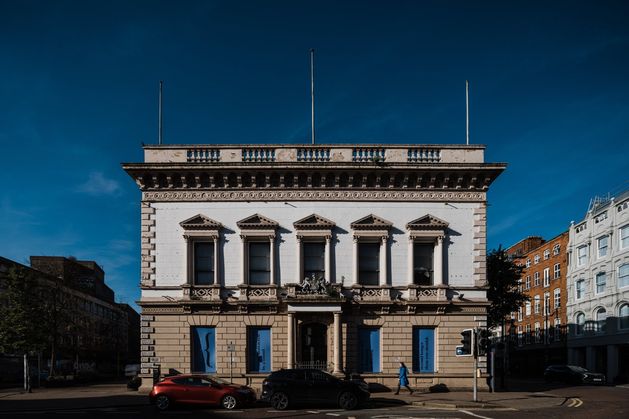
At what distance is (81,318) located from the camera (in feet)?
169

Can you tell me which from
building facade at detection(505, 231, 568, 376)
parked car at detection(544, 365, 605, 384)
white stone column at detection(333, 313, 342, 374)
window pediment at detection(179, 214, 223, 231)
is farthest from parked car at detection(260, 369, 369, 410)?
building facade at detection(505, 231, 568, 376)

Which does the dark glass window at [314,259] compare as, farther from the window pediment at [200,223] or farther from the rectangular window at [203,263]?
the rectangular window at [203,263]

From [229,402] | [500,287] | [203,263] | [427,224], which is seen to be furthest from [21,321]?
[500,287]

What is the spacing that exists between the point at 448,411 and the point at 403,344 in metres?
6.57

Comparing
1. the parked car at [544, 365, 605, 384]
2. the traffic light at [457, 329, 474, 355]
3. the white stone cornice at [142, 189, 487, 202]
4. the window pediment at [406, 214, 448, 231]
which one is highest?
the white stone cornice at [142, 189, 487, 202]

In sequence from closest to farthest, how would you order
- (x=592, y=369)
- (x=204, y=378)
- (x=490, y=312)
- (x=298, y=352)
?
(x=204, y=378)
(x=298, y=352)
(x=490, y=312)
(x=592, y=369)

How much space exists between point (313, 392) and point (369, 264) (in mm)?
8183

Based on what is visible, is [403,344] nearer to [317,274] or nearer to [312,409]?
[317,274]

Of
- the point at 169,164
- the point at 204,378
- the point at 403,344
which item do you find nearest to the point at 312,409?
the point at 204,378

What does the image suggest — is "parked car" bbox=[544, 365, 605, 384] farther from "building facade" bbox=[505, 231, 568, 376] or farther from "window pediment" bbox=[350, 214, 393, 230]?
"window pediment" bbox=[350, 214, 393, 230]

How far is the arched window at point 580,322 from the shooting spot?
47.2 metres

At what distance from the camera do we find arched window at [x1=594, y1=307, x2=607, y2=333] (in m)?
43.6

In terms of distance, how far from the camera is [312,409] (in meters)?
20.2

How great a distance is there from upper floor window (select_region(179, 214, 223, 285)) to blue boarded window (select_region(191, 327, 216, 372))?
2.47 meters
